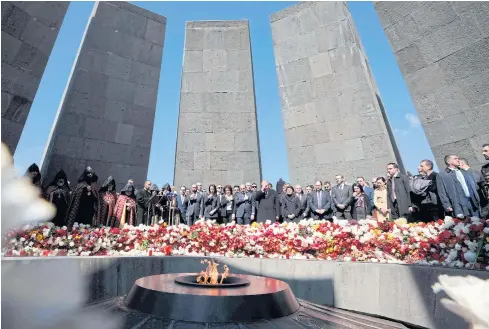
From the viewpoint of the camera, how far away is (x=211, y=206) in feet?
29.5

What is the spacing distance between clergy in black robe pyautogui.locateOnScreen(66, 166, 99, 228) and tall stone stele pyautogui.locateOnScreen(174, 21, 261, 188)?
4947mm

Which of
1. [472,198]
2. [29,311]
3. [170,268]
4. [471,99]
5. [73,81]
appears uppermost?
[73,81]

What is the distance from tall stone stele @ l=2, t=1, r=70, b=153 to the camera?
7295 mm

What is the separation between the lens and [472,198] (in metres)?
5.32

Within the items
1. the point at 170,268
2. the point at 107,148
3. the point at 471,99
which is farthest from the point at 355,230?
the point at 107,148

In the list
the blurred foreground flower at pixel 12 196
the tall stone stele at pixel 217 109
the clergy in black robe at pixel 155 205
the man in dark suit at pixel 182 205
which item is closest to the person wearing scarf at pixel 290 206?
the man in dark suit at pixel 182 205

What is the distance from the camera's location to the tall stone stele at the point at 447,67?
8.45m

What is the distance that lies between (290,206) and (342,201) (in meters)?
1.19

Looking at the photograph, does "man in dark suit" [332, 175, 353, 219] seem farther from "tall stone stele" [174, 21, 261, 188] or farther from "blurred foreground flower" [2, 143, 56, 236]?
"blurred foreground flower" [2, 143, 56, 236]

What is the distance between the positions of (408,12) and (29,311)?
36.3 ft

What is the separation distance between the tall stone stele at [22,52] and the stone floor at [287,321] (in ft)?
21.8

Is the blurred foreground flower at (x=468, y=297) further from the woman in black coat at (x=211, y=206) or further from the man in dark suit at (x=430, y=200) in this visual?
the woman in black coat at (x=211, y=206)

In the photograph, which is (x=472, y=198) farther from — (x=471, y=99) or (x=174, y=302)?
(x=174, y=302)

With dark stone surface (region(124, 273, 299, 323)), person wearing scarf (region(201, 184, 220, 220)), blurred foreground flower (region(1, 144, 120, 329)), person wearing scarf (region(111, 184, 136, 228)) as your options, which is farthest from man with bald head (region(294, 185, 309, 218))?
dark stone surface (region(124, 273, 299, 323))
